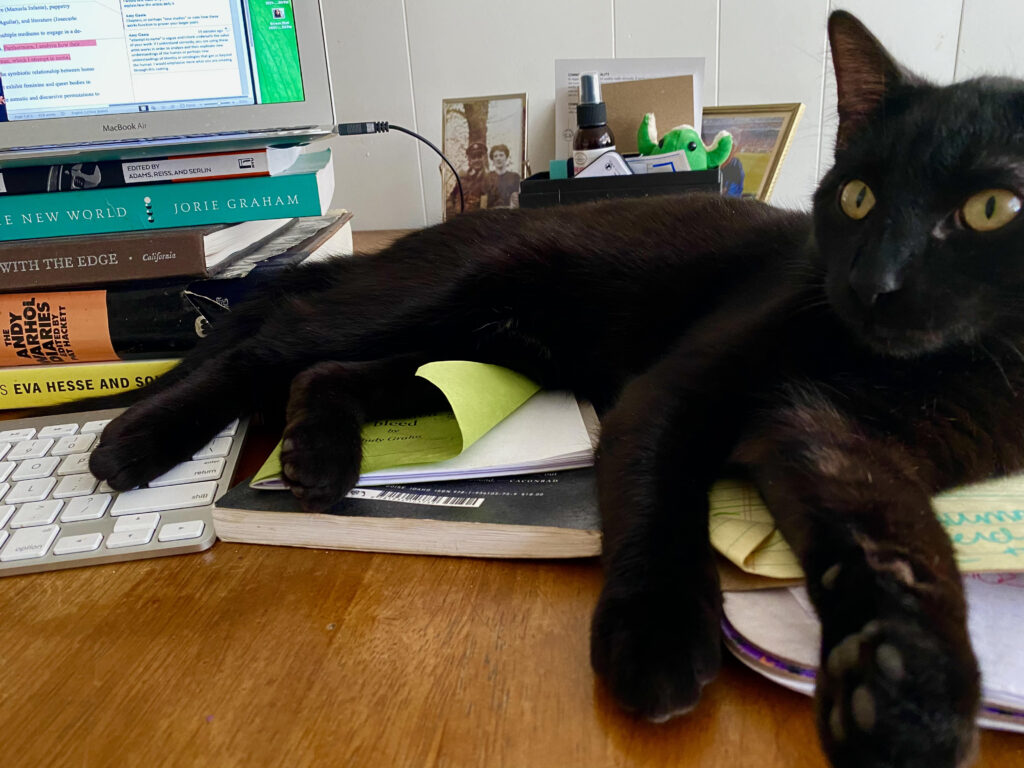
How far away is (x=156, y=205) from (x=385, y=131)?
0.70 metres

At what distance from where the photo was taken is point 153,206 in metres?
0.87

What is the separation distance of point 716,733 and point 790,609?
0.09 meters

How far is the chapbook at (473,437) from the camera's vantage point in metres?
0.57

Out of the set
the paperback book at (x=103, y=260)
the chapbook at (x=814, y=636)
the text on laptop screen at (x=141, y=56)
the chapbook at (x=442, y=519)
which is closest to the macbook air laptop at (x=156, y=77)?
the text on laptop screen at (x=141, y=56)

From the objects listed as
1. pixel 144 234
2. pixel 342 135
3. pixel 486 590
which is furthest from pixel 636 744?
pixel 342 135

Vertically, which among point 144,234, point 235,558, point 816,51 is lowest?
point 235,558

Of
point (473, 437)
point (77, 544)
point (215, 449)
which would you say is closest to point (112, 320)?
point (215, 449)

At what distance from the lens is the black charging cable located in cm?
138

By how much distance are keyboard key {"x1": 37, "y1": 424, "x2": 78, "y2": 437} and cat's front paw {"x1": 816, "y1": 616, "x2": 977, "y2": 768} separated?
0.71 meters

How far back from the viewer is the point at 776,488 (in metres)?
0.50

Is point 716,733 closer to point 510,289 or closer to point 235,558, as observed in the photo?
point 235,558

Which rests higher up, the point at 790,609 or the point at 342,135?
the point at 342,135

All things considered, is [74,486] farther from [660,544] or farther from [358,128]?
[358,128]

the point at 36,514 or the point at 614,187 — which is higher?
the point at 614,187
